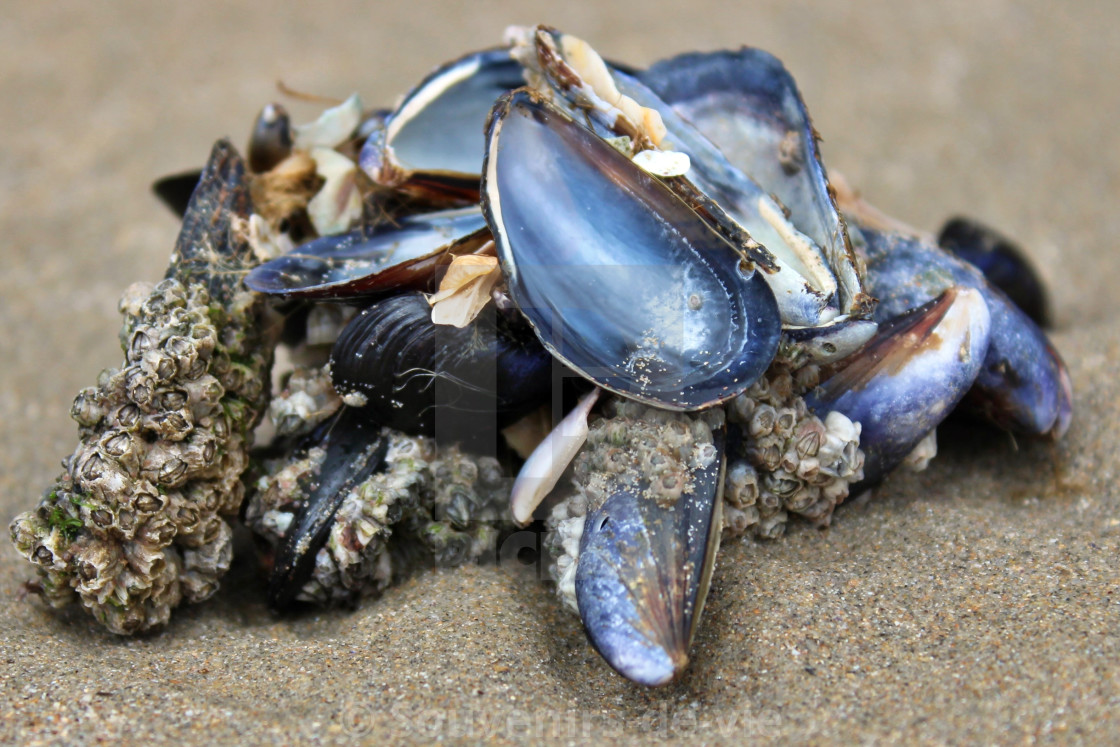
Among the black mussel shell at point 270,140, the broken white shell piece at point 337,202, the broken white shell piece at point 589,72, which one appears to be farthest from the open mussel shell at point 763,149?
the black mussel shell at point 270,140

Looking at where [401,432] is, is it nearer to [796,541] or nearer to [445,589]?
[445,589]

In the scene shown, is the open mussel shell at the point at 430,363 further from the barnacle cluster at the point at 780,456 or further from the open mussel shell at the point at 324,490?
the barnacle cluster at the point at 780,456

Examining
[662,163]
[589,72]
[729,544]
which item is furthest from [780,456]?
[589,72]

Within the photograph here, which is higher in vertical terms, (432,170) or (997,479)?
(432,170)

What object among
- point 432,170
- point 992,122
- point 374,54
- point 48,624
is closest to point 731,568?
point 432,170

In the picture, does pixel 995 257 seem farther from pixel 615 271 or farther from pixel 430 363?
pixel 430 363
